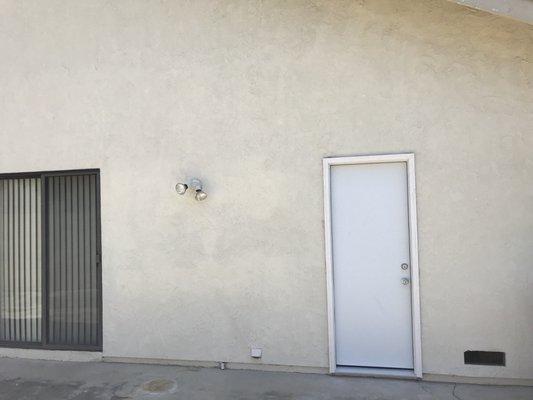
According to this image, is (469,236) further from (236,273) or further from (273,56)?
(273,56)

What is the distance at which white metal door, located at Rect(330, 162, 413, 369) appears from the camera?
4.86 meters

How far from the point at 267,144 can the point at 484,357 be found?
3319 mm

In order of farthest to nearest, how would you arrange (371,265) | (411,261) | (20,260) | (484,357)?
(20,260)
(371,265)
(411,261)
(484,357)

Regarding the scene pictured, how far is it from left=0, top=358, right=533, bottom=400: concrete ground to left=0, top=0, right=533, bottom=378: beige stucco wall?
0.22 meters

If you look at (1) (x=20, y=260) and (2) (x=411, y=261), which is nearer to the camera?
(2) (x=411, y=261)

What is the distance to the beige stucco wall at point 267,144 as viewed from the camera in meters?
Answer: 4.65

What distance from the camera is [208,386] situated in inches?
185

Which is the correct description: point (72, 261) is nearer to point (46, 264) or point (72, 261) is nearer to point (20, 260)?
point (46, 264)

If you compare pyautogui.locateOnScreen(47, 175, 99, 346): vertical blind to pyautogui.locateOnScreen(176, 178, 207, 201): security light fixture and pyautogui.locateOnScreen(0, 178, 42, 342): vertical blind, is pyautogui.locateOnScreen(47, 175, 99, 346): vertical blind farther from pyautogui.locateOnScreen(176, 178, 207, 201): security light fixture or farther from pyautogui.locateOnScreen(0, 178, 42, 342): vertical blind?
pyautogui.locateOnScreen(176, 178, 207, 201): security light fixture

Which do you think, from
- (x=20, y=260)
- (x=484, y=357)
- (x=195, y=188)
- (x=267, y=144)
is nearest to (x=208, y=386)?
(x=195, y=188)

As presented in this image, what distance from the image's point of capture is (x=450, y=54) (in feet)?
15.7

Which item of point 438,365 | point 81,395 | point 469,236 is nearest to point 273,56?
point 469,236

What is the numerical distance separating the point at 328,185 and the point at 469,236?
1598mm

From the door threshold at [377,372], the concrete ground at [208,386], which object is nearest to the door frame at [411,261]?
the door threshold at [377,372]
